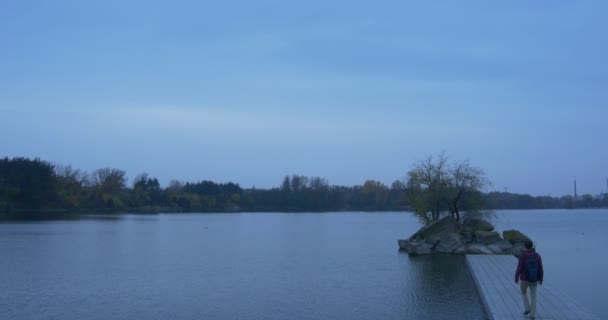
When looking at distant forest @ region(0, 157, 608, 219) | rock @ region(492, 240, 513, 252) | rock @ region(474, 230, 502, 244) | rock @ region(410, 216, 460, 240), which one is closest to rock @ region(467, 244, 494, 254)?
rock @ region(492, 240, 513, 252)

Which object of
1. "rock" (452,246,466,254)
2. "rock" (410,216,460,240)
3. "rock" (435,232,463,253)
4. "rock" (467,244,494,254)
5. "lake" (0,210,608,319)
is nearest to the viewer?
"lake" (0,210,608,319)

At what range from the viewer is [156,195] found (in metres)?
141

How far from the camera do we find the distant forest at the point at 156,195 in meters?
91.2

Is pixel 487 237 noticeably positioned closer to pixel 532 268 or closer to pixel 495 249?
pixel 495 249

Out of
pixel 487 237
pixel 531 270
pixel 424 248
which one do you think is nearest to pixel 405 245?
pixel 424 248

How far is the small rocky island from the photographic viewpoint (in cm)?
2977

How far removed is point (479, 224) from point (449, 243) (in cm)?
516

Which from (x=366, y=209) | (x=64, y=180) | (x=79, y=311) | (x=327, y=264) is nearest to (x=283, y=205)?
(x=366, y=209)

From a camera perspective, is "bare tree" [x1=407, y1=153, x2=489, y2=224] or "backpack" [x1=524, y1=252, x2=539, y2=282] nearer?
"backpack" [x1=524, y1=252, x2=539, y2=282]

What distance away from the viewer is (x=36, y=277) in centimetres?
2138

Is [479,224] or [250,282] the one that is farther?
[479,224]

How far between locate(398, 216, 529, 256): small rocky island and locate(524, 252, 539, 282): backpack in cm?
1652

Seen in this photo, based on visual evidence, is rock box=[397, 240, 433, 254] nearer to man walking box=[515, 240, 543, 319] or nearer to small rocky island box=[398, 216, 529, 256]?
small rocky island box=[398, 216, 529, 256]

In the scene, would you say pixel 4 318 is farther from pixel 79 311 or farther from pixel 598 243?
pixel 598 243
